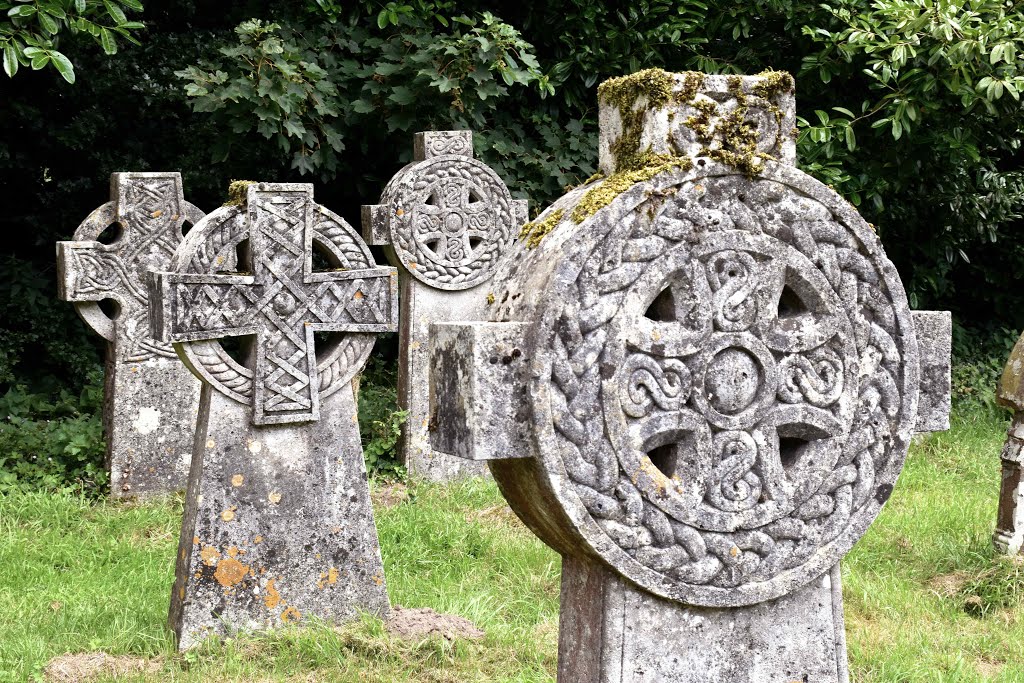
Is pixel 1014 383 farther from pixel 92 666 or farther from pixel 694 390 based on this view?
pixel 92 666

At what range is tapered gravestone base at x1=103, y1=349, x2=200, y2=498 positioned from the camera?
7.39 meters

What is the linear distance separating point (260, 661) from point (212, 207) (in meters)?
6.23

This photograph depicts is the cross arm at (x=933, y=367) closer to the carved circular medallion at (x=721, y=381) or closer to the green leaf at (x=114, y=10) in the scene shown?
the carved circular medallion at (x=721, y=381)

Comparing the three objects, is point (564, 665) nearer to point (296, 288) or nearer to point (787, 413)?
point (787, 413)

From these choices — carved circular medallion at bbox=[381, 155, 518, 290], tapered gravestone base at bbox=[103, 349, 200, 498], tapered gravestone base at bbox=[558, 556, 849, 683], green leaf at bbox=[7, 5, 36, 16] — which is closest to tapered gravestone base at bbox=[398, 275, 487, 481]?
carved circular medallion at bbox=[381, 155, 518, 290]

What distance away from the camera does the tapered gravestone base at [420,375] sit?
25.9ft

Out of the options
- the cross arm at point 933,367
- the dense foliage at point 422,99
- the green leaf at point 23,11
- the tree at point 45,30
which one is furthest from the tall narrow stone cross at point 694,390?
the dense foliage at point 422,99

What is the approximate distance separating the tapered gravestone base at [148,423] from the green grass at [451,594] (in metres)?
0.22

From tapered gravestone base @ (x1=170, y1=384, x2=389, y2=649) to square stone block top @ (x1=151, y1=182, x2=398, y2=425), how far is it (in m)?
0.11

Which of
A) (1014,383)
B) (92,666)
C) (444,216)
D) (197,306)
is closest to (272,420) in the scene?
(197,306)

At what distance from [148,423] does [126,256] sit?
3.77ft

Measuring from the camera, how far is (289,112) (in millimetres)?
8266

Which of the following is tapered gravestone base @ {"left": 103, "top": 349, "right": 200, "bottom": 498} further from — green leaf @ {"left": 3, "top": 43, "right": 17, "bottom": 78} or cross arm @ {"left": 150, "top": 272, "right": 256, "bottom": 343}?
cross arm @ {"left": 150, "top": 272, "right": 256, "bottom": 343}

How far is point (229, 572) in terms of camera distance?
4.73m
